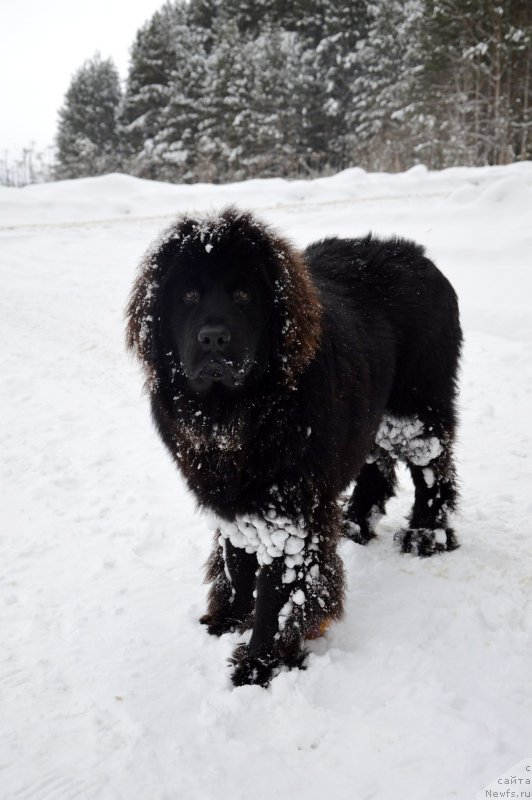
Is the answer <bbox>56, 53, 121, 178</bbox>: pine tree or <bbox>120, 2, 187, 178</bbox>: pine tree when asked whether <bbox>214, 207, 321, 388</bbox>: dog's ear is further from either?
<bbox>56, 53, 121, 178</bbox>: pine tree

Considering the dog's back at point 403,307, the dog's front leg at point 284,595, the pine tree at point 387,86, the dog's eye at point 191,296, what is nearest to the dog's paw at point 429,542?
the dog's back at point 403,307

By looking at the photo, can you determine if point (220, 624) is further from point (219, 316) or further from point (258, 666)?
point (219, 316)

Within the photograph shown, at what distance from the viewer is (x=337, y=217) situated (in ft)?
46.9

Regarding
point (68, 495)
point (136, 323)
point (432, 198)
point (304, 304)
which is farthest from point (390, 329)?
point (432, 198)

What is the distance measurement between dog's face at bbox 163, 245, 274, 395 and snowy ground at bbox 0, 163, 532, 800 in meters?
1.41

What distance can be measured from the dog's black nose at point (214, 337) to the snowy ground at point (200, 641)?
1555 millimetres

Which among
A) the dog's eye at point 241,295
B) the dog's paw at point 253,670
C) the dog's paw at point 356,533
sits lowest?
the dog's paw at point 253,670

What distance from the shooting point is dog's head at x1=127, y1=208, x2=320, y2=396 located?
2.46 meters

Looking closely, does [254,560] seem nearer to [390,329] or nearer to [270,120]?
[390,329]

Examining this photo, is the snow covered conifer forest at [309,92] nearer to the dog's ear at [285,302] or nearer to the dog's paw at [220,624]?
the dog's ear at [285,302]

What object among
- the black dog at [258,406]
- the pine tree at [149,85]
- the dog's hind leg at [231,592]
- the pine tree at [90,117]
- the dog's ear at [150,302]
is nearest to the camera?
the black dog at [258,406]

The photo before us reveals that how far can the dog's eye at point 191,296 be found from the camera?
2.56 metres

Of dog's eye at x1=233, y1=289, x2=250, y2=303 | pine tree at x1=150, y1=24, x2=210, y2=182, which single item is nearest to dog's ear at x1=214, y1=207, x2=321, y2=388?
dog's eye at x1=233, y1=289, x2=250, y2=303

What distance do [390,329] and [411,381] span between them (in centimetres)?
43
